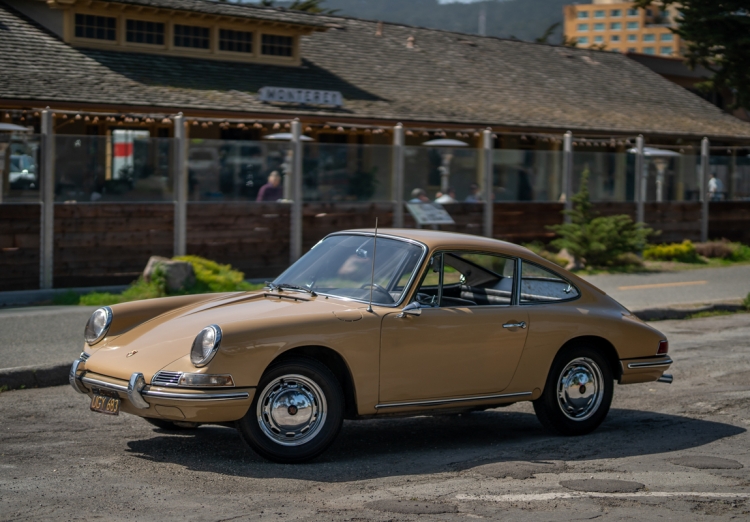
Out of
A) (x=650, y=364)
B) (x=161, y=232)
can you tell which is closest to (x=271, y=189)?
(x=161, y=232)

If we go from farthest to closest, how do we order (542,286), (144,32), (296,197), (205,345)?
(144,32) < (296,197) < (542,286) < (205,345)

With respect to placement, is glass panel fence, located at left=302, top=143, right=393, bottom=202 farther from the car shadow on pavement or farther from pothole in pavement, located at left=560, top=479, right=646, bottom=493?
pothole in pavement, located at left=560, top=479, right=646, bottom=493

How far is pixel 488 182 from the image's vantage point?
1872cm

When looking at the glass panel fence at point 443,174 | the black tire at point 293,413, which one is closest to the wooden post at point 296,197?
the glass panel fence at point 443,174

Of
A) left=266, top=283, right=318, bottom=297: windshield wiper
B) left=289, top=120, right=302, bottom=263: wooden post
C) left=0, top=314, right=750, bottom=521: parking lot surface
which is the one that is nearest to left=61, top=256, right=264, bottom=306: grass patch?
left=289, top=120, right=302, bottom=263: wooden post

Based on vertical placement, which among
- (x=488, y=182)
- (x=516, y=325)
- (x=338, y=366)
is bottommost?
(x=338, y=366)

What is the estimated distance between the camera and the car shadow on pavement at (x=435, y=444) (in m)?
5.80

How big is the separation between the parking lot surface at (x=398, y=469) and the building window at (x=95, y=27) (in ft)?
47.1

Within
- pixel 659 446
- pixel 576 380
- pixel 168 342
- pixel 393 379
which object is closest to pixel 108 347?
pixel 168 342

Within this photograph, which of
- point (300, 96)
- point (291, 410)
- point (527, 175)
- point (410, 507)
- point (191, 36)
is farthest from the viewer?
point (191, 36)

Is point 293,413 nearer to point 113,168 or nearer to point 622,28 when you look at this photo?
point 113,168

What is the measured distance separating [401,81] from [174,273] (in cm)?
1349

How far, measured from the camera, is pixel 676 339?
1154cm

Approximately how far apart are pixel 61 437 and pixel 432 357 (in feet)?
8.47
